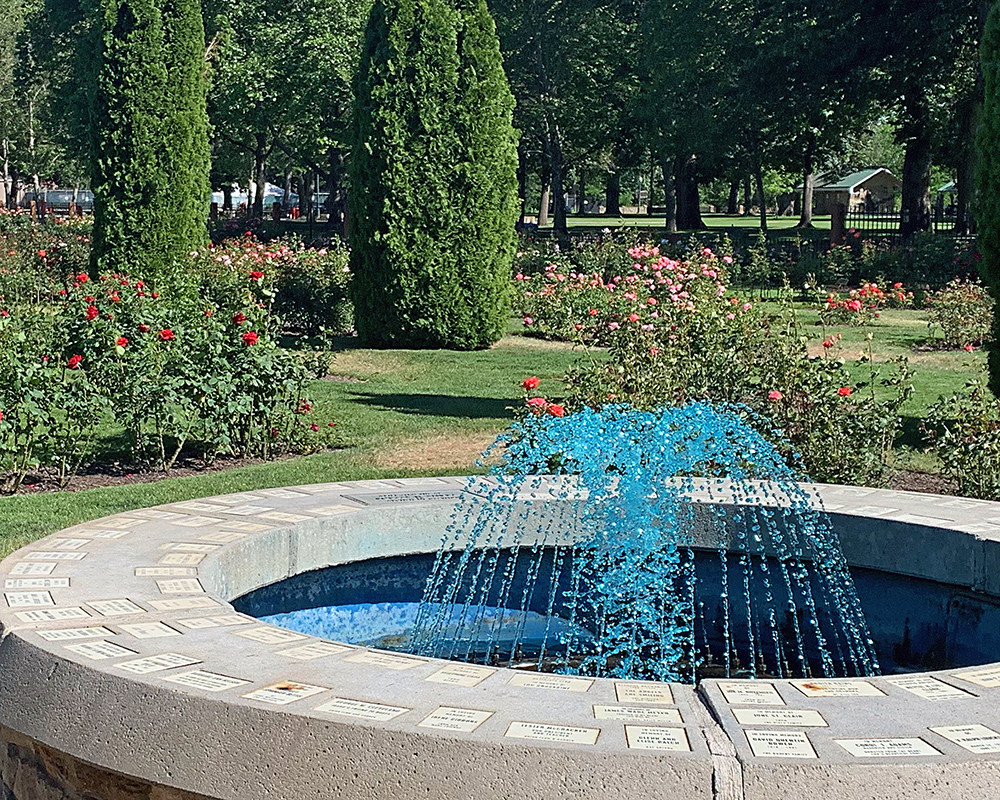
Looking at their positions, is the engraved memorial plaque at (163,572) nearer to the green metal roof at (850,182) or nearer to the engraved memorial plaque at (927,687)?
the engraved memorial plaque at (927,687)

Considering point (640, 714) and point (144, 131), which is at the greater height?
point (144, 131)

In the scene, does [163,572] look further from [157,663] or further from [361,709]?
[361,709]

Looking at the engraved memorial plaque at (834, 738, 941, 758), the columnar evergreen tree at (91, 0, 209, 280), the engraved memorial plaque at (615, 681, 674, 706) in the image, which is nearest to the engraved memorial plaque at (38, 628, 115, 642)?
the engraved memorial plaque at (615, 681, 674, 706)

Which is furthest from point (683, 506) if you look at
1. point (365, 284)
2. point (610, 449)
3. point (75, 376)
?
point (365, 284)

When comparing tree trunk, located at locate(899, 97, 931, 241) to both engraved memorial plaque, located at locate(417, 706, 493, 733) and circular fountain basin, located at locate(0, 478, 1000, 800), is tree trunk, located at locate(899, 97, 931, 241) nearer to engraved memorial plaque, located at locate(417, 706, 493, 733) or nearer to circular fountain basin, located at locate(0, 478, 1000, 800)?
circular fountain basin, located at locate(0, 478, 1000, 800)

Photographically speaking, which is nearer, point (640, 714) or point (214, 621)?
point (640, 714)

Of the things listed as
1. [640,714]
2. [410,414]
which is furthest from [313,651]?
[410,414]

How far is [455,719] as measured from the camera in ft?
9.04

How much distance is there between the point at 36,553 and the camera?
433 cm

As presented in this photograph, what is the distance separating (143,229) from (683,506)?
14954 mm

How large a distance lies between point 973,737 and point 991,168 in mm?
6738

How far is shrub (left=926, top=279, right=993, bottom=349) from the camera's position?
52.7ft

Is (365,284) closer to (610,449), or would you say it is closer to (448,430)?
(448,430)

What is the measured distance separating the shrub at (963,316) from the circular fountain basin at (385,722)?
45.1 feet
